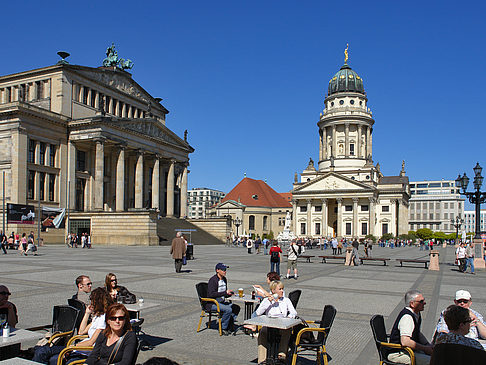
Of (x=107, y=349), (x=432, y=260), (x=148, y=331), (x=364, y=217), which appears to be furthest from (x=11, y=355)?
(x=364, y=217)

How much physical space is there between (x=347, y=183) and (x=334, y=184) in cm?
272

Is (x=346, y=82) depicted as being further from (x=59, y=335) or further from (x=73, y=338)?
(x=73, y=338)

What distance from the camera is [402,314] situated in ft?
20.5

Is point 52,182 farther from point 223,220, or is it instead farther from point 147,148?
point 223,220

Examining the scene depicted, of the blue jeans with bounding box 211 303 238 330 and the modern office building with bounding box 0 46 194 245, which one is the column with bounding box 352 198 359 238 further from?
the blue jeans with bounding box 211 303 238 330

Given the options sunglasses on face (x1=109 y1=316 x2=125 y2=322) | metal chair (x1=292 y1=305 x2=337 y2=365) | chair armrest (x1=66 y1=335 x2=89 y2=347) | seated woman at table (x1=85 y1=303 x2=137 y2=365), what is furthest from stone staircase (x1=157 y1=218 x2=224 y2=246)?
sunglasses on face (x1=109 y1=316 x2=125 y2=322)

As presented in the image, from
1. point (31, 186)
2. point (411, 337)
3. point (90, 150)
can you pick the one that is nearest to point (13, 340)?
point (411, 337)

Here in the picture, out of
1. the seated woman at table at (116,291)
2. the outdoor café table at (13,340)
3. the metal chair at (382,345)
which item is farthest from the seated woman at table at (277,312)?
the outdoor café table at (13,340)

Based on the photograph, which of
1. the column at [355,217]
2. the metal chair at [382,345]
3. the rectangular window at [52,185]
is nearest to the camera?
the metal chair at [382,345]

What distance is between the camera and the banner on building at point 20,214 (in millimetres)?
44906

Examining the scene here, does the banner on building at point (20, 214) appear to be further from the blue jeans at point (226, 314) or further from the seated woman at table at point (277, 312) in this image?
the seated woman at table at point (277, 312)

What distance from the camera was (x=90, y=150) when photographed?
57000 mm

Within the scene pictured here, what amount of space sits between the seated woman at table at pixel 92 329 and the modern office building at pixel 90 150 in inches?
1599

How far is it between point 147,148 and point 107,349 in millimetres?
56036
